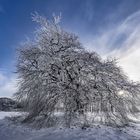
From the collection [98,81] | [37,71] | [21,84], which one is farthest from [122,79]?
[21,84]

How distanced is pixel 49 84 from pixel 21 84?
2991mm

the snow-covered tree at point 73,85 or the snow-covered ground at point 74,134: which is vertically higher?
the snow-covered tree at point 73,85

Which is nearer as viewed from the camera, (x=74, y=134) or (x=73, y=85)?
(x=74, y=134)

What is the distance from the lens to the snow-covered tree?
58.5 feet

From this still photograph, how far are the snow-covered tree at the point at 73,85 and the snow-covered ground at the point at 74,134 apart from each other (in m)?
1.24

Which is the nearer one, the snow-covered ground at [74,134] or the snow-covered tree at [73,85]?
the snow-covered ground at [74,134]

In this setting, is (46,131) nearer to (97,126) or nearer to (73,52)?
(97,126)

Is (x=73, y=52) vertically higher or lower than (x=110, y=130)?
higher

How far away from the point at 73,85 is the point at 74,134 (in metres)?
4.70

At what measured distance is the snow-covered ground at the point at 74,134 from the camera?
14172 millimetres

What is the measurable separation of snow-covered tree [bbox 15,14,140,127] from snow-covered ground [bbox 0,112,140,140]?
1.24m

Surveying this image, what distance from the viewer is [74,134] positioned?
1477cm

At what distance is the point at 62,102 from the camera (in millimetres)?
18422

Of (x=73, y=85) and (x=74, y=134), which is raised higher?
(x=73, y=85)
